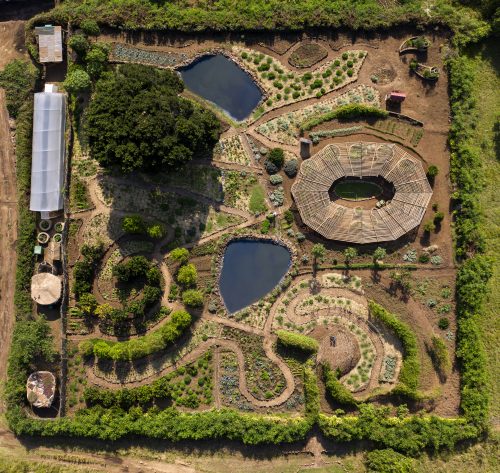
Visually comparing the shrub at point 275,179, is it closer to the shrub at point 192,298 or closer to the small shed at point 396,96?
the shrub at point 192,298

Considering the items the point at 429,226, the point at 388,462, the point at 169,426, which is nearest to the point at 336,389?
the point at 388,462

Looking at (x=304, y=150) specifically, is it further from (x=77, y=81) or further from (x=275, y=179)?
(x=77, y=81)

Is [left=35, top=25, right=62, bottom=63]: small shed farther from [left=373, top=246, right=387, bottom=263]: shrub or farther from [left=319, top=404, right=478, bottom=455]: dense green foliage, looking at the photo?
[left=319, top=404, right=478, bottom=455]: dense green foliage

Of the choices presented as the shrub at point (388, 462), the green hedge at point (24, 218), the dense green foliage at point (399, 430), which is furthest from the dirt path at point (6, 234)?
the shrub at point (388, 462)

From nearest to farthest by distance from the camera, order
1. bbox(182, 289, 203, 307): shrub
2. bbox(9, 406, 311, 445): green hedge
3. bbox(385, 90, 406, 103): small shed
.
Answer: bbox(9, 406, 311, 445): green hedge < bbox(182, 289, 203, 307): shrub < bbox(385, 90, 406, 103): small shed

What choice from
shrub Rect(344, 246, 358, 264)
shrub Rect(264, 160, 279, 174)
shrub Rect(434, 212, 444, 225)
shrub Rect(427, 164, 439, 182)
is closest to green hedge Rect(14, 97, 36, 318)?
shrub Rect(264, 160, 279, 174)
